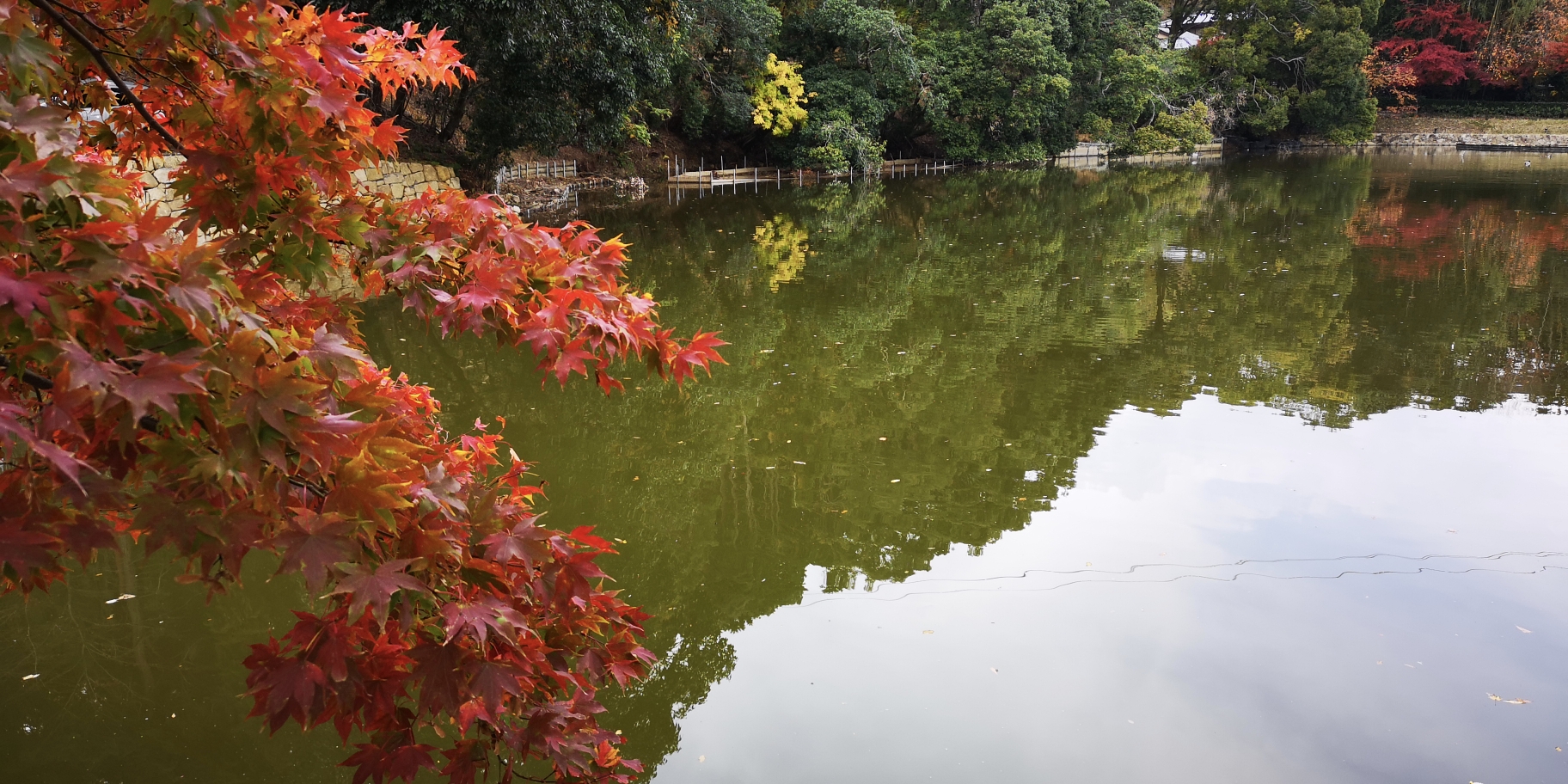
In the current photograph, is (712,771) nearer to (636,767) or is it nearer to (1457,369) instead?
(636,767)

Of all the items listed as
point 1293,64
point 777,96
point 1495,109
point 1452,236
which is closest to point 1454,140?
point 1495,109

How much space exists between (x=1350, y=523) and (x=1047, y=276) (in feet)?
20.9

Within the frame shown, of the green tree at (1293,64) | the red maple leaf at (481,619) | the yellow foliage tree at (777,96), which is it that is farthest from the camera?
the green tree at (1293,64)

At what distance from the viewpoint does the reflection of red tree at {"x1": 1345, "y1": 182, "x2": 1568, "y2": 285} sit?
36.4 ft

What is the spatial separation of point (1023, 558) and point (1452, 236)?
1204 cm

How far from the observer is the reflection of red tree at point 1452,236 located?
436 inches

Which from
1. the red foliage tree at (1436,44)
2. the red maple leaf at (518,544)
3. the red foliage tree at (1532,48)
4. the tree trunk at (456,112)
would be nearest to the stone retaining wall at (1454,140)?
the red foliage tree at (1436,44)

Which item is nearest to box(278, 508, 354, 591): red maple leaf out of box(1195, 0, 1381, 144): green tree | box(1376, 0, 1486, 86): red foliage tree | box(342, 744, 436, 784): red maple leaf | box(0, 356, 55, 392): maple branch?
box(0, 356, 55, 392): maple branch

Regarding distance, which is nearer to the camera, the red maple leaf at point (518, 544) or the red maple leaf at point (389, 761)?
the red maple leaf at point (518, 544)

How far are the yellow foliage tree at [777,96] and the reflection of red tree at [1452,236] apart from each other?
1215cm

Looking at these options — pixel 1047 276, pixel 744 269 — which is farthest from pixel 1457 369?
pixel 744 269

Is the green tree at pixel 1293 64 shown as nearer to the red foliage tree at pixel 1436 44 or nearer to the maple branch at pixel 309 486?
the red foliage tree at pixel 1436 44

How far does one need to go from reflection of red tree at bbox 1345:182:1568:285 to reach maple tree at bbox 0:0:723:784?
11.1 metres

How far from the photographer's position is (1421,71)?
36531 mm
